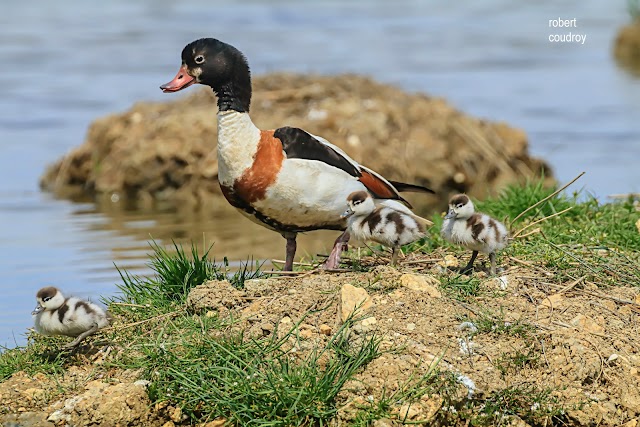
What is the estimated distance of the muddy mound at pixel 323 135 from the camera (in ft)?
45.5

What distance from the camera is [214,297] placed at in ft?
23.9

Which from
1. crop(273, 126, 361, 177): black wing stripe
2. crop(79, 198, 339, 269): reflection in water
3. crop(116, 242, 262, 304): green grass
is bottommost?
crop(79, 198, 339, 269): reflection in water

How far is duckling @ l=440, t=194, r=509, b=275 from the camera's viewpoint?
738 centimetres

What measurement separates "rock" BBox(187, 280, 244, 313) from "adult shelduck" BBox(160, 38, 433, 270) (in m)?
0.85

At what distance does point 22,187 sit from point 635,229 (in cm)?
867

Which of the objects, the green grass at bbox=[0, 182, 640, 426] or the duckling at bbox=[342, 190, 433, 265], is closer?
the green grass at bbox=[0, 182, 640, 426]

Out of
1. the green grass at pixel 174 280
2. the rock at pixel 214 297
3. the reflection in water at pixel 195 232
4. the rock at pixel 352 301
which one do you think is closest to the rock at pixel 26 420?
the rock at pixel 214 297

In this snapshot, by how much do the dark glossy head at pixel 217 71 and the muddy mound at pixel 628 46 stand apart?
17.4 metres

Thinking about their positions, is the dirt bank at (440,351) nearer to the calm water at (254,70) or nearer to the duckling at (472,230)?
the duckling at (472,230)

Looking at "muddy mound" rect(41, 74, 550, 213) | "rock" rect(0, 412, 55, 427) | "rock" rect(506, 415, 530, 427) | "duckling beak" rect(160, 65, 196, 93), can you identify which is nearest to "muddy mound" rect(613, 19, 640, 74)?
"muddy mound" rect(41, 74, 550, 213)

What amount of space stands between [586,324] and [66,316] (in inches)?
126

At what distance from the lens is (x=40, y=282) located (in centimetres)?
1012

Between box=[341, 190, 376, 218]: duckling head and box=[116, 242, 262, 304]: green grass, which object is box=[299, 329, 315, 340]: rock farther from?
box=[341, 190, 376, 218]: duckling head

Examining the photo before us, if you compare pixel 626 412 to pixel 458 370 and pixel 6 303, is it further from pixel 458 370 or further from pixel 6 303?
pixel 6 303
